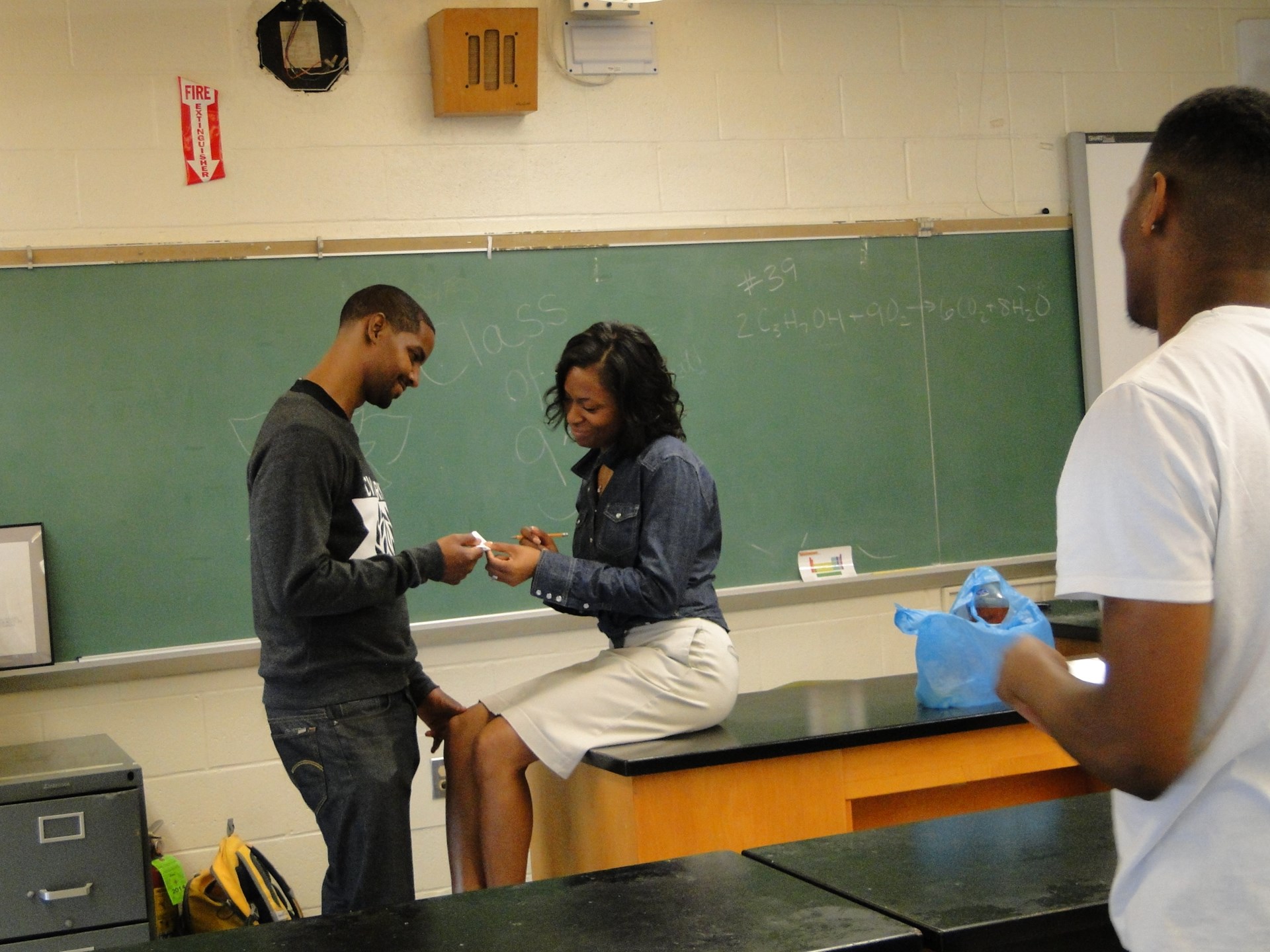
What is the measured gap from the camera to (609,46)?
3.57m

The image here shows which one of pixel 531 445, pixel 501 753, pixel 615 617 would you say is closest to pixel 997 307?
pixel 531 445

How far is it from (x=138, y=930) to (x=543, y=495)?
1563 millimetres

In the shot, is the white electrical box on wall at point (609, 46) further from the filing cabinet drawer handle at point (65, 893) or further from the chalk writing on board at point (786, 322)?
the filing cabinet drawer handle at point (65, 893)

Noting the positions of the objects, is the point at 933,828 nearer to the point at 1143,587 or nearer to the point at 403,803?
the point at 1143,587

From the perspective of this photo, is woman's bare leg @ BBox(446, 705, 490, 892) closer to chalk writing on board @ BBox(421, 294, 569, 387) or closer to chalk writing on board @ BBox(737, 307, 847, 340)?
chalk writing on board @ BBox(421, 294, 569, 387)

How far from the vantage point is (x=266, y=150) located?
10.8ft

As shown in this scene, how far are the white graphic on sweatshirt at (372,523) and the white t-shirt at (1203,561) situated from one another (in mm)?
1553

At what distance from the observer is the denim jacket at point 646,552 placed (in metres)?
2.31

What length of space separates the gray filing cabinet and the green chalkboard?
0.75 metres

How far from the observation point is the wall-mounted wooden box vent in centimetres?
335

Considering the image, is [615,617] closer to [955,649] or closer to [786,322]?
[955,649]

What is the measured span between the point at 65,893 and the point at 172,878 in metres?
0.63

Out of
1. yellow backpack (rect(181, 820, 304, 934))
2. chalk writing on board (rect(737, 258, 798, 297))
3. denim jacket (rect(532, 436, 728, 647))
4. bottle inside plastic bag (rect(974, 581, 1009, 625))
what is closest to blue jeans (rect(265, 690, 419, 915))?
denim jacket (rect(532, 436, 728, 647))

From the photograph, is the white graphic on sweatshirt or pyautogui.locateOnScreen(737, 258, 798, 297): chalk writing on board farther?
pyautogui.locateOnScreen(737, 258, 798, 297): chalk writing on board
